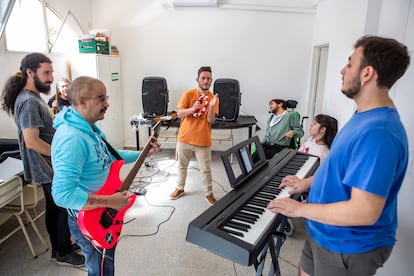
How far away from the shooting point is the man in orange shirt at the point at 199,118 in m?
2.86

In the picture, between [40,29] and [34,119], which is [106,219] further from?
[40,29]

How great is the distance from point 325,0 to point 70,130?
4.17 meters

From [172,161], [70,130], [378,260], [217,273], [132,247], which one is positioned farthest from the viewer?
[172,161]

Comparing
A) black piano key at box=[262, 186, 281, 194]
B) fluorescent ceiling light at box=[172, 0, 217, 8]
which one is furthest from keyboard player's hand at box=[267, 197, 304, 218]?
fluorescent ceiling light at box=[172, 0, 217, 8]

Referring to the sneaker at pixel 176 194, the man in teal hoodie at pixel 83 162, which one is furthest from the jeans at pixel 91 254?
the sneaker at pixel 176 194

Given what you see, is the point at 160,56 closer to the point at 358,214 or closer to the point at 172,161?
the point at 172,161

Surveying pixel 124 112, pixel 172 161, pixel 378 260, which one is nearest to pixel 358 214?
pixel 378 260

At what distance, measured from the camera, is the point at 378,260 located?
1073 millimetres

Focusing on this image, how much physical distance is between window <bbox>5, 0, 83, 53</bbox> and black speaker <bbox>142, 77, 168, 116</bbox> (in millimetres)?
1226

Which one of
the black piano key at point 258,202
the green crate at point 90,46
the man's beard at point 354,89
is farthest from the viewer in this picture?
the green crate at point 90,46

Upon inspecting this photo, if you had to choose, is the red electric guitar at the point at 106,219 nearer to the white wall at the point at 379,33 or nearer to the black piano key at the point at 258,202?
the black piano key at the point at 258,202

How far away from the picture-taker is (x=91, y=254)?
4.80ft

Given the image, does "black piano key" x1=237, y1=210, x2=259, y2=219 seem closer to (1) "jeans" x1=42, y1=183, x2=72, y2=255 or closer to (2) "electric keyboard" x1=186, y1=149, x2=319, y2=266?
(2) "electric keyboard" x1=186, y1=149, x2=319, y2=266

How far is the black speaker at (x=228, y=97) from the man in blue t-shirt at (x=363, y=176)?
3445 mm
